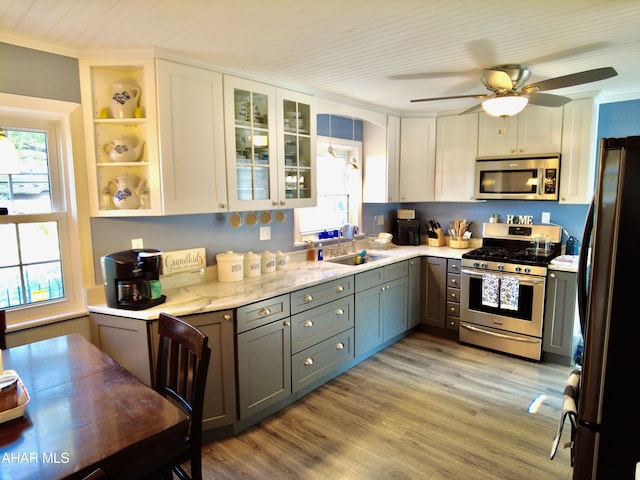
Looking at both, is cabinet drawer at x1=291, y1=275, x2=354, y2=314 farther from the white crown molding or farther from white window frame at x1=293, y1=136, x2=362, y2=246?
the white crown molding

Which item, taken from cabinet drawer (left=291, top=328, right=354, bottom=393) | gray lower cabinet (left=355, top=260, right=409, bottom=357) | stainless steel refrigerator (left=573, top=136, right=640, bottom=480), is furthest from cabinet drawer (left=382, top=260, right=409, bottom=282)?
stainless steel refrigerator (left=573, top=136, right=640, bottom=480)

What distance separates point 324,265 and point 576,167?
→ 8.19 feet

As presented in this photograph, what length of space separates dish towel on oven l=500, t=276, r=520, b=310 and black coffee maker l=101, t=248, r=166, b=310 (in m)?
2.98

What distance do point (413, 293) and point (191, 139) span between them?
2.73 m

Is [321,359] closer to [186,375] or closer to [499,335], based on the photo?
[186,375]

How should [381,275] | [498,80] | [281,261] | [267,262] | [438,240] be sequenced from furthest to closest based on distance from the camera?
[438,240] → [381,275] → [281,261] → [267,262] → [498,80]

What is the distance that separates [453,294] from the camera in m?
4.01

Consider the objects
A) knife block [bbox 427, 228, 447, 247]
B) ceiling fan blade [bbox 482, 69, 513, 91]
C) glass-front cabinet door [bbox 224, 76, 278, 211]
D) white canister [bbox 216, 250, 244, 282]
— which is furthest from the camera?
knife block [bbox 427, 228, 447, 247]

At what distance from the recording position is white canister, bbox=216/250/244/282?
288 cm

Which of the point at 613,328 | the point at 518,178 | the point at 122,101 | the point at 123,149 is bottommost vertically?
the point at 613,328

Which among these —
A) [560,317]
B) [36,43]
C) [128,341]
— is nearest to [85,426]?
[128,341]

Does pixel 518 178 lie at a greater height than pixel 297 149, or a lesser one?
lesser

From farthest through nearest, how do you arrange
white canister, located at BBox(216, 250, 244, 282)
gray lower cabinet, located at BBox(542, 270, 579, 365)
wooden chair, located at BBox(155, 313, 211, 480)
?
gray lower cabinet, located at BBox(542, 270, 579, 365) → white canister, located at BBox(216, 250, 244, 282) → wooden chair, located at BBox(155, 313, 211, 480)

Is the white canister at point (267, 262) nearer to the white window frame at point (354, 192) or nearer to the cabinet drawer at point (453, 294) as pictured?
the white window frame at point (354, 192)
